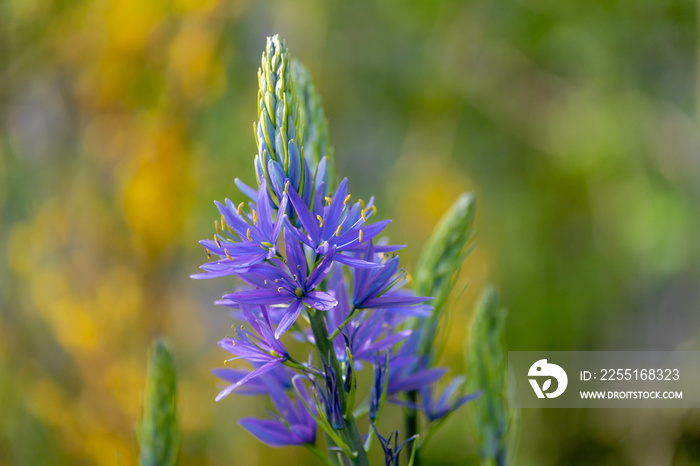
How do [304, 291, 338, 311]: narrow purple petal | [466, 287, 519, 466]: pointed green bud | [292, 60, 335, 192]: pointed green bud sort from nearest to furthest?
[304, 291, 338, 311]: narrow purple petal
[292, 60, 335, 192]: pointed green bud
[466, 287, 519, 466]: pointed green bud

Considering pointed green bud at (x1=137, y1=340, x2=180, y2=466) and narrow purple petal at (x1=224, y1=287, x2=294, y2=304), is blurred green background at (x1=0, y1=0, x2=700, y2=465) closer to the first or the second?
pointed green bud at (x1=137, y1=340, x2=180, y2=466)

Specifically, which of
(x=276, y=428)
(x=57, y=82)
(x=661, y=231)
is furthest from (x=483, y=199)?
(x=276, y=428)

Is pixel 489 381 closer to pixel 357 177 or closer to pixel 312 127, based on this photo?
pixel 312 127

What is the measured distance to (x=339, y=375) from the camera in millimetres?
552

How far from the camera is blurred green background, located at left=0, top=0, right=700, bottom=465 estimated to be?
5.80 feet

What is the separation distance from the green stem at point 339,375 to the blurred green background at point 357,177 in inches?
50.9

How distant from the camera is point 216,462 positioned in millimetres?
2027

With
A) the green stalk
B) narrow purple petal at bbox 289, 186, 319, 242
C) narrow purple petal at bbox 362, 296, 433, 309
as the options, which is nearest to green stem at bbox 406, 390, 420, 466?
the green stalk

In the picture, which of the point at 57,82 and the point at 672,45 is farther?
the point at 672,45

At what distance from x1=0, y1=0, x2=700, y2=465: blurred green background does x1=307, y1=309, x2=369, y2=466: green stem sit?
129cm

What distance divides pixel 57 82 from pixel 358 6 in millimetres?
1645

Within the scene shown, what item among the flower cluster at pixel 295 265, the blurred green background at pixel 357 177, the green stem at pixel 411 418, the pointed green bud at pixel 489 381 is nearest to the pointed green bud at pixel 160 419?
the flower cluster at pixel 295 265

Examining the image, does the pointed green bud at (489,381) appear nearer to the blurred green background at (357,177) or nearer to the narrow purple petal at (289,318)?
the narrow purple petal at (289,318)

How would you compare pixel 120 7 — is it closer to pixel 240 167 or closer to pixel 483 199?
pixel 240 167
